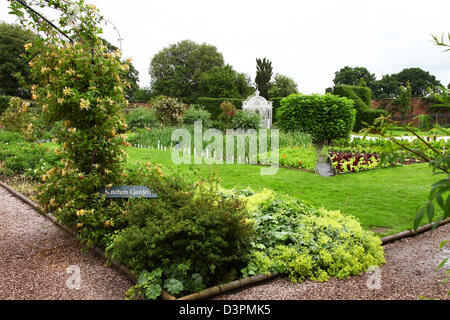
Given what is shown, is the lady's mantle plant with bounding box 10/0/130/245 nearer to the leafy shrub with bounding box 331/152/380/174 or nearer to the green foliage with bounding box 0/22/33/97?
the leafy shrub with bounding box 331/152/380/174

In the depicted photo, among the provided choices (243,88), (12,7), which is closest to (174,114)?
(12,7)

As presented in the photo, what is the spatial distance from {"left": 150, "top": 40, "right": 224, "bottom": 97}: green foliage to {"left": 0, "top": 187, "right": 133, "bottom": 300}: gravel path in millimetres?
35208

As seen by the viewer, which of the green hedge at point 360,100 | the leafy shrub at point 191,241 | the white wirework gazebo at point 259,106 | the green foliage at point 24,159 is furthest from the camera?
the white wirework gazebo at point 259,106

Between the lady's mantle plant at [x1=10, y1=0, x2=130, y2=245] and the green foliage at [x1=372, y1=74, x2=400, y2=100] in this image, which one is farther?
the green foliage at [x1=372, y1=74, x2=400, y2=100]

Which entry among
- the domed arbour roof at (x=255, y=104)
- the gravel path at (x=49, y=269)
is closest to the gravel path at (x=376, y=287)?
the gravel path at (x=49, y=269)

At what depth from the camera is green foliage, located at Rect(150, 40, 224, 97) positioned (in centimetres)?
3944

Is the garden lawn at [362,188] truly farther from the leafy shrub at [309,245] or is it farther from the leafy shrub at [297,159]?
the leafy shrub at [309,245]

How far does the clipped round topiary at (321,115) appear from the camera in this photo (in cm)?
1245

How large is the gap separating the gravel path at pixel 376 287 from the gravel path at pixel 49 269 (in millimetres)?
1114

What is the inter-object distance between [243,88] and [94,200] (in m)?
36.7

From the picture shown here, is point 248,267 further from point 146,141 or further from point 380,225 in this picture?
point 146,141

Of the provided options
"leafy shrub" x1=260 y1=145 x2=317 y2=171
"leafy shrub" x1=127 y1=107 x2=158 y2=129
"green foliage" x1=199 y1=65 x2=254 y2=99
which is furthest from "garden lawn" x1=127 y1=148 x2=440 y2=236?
"green foliage" x1=199 y1=65 x2=254 y2=99

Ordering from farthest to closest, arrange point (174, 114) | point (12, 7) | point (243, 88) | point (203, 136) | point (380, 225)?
point (243, 88), point (174, 114), point (203, 136), point (380, 225), point (12, 7)
